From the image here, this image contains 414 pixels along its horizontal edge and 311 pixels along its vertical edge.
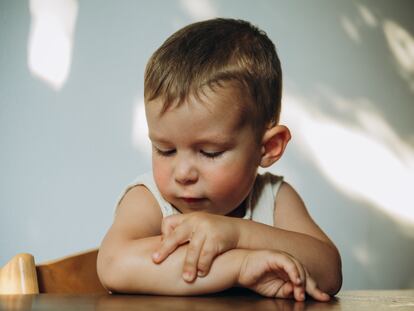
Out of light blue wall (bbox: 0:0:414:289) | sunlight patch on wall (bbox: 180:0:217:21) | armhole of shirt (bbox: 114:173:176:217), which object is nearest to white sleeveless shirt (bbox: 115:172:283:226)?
armhole of shirt (bbox: 114:173:176:217)

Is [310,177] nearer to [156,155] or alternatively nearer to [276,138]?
[276,138]

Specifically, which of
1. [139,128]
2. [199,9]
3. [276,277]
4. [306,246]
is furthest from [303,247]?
[199,9]

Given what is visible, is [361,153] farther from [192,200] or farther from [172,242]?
[172,242]

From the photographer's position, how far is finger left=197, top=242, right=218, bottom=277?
0.70 metres

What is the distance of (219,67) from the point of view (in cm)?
85

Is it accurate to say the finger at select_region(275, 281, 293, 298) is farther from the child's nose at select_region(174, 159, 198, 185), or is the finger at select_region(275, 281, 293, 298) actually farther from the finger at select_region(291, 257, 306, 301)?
the child's nose at select_region(174, 159, 198, 185)

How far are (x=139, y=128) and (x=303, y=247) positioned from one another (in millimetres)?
1316

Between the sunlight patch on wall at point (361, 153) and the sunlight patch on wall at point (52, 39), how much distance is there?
2.80 ft

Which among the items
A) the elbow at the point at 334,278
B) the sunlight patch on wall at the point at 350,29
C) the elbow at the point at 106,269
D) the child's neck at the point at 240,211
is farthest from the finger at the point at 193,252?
the sunlight patch on wall at the point at 350,29

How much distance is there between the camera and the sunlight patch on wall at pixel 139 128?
6.73ft

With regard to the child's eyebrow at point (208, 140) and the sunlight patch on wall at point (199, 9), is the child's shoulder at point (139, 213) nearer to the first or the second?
the child's eyebrow at point (208, 140)

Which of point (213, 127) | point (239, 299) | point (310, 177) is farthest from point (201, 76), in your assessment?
point (310, 177)

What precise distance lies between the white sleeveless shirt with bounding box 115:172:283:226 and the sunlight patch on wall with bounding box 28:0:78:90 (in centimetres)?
106

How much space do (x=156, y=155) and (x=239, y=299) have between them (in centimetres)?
28
